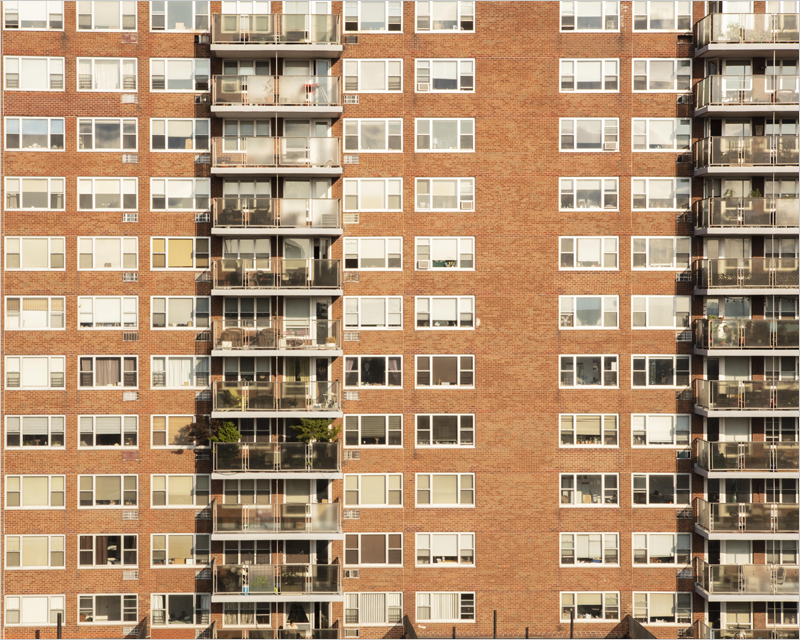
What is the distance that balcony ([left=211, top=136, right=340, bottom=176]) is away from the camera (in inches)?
1107

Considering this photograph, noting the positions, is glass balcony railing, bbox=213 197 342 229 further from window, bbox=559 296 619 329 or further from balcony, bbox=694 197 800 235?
balcony, bbox=694 197 800 235

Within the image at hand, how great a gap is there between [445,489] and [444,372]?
4559mm

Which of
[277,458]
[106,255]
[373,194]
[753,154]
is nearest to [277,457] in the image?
[277,458]

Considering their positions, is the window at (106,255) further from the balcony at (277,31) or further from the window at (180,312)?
the balcony at (277,31)

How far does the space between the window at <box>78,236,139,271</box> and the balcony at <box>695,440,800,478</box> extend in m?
23.4

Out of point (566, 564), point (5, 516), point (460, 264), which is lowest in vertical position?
point (566, 564)

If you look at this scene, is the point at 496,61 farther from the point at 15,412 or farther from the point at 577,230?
the point at 15,412

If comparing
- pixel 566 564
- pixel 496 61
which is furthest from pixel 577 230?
pixel 566 564

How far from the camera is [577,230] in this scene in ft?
95.9

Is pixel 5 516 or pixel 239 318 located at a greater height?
pixel 239 318

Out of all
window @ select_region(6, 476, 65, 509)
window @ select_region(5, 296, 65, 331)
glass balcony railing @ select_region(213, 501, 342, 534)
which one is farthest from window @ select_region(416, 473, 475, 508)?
window @ select_region(5, 296, 65, 331)

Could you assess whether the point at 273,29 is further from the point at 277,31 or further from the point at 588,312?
the point at 588,312

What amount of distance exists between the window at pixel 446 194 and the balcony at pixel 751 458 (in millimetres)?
13160

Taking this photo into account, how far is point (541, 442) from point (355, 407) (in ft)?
24.3
